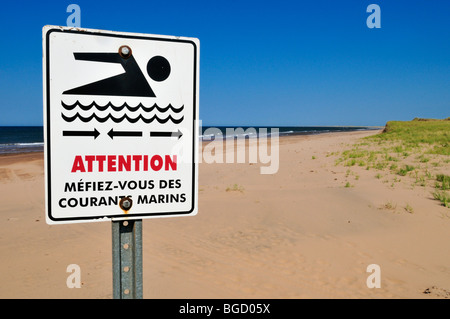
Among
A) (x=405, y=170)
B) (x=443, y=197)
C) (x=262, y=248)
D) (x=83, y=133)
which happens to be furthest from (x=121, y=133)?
(x=405, y=170)

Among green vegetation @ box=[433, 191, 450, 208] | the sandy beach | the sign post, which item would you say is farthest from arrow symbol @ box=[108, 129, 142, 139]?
green vegetation @ box=[433, 191, 450, 208]

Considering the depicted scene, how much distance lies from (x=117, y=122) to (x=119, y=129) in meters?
0.03

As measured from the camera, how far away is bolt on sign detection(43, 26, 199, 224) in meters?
1.25

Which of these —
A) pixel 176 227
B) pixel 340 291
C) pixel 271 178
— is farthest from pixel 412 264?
pixel 271 178

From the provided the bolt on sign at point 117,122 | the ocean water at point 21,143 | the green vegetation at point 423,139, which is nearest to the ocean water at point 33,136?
the ocean water at point 21,143

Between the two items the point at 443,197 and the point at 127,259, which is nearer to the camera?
Answer: the point at 127,259

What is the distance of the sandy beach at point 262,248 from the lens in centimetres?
389

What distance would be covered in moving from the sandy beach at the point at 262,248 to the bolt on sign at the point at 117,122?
271cm

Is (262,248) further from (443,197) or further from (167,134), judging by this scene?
(443,197)

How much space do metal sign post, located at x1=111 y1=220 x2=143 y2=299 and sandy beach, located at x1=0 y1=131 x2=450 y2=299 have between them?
258 centimetres

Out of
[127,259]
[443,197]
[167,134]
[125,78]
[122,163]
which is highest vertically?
[125,78]

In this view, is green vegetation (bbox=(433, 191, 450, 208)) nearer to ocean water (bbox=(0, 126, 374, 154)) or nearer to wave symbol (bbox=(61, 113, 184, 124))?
wave symbol (bbox=(61, 113, 184, 124))

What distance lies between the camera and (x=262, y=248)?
506cm

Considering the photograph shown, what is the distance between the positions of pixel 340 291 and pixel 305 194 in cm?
443
